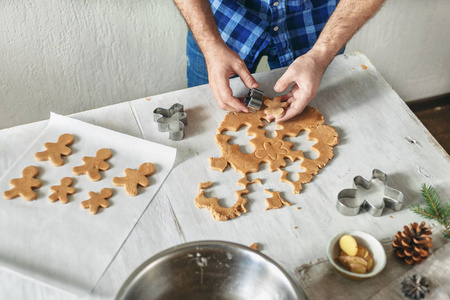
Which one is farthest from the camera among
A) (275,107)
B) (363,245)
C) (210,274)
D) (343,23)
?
(343,23)

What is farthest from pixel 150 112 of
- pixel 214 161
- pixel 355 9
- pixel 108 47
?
pixel 108 47

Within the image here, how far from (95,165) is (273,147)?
0.49 meters

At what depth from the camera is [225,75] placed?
1.36 m

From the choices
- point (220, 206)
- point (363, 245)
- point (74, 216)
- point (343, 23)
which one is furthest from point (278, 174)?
point (343, 23)

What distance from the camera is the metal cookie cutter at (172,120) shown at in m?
1.27

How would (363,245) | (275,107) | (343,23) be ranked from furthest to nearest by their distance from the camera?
(343,23)
(275,107)
(363,245)

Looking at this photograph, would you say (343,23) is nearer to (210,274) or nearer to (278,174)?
(278,174)

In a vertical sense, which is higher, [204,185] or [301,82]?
[301,82]

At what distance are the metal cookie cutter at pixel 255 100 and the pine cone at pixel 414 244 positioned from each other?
0.56 meters

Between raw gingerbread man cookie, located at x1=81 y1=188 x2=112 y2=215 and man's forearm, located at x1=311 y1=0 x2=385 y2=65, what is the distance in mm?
801

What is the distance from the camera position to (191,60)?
1.81m

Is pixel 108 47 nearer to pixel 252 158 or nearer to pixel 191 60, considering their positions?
pixel 191 60

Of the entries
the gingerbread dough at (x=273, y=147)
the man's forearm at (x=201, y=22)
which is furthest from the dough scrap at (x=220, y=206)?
the man's forearm at (x=201, y=22)

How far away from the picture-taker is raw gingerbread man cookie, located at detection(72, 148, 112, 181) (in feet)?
3.80
